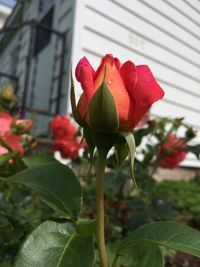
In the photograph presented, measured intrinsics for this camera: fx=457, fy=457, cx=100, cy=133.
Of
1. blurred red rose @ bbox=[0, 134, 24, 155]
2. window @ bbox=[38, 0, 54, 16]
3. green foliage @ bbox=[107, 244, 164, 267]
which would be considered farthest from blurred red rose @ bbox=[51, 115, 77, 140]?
window @ bbox=[38, 0, 54, 16]

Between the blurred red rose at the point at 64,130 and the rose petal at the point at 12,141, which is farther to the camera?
the blurred red rose at the point at 64,130

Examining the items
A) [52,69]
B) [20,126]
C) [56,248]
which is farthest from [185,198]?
[56,248]

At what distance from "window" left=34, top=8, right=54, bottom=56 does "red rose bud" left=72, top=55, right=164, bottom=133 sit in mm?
4941

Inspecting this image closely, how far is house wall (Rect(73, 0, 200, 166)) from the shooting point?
15.6 ft

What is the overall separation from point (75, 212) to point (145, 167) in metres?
1.01

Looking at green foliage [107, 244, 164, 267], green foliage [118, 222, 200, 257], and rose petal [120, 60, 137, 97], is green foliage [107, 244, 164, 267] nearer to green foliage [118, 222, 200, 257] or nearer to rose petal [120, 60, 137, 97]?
green foliage [118, 222, 200, 257]

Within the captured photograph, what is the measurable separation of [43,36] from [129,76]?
215 inches

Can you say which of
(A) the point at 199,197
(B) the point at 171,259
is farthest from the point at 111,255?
(A) the point at 199,197

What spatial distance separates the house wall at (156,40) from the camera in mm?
4742

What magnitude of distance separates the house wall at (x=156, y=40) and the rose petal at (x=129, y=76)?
3.44 m

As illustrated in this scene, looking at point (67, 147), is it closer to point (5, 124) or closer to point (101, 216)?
point (5, 124)

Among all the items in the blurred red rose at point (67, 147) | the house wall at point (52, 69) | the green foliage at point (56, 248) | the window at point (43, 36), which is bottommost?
the green foliage at point (56, 248)

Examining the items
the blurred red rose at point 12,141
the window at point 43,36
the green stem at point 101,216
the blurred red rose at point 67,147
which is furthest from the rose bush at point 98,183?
the window at point 43,36

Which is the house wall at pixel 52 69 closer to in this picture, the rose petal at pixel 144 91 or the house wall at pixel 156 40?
the house wall at pixel 156 40
